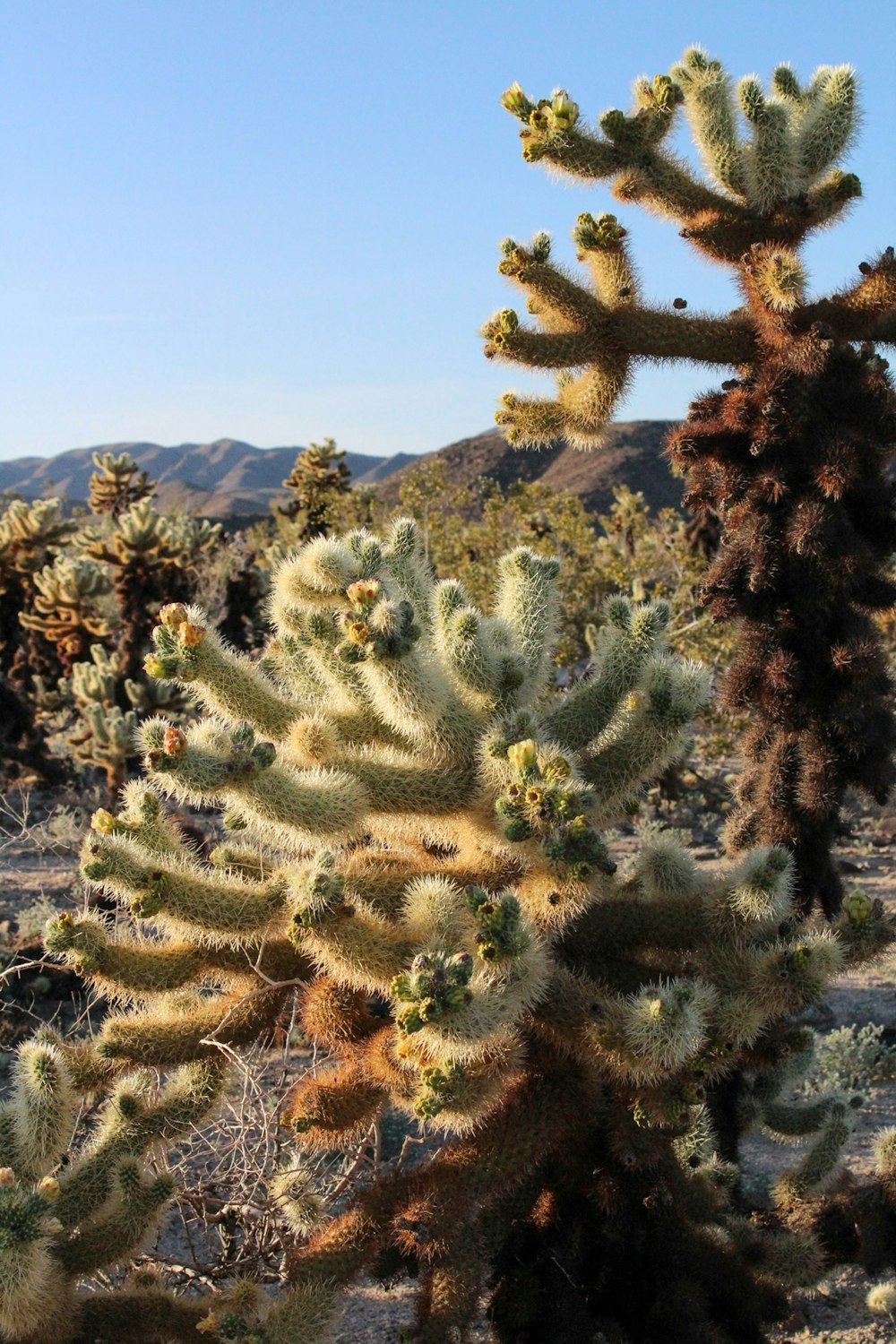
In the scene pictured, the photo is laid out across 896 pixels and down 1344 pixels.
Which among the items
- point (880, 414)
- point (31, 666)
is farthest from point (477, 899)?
point (31, 666)

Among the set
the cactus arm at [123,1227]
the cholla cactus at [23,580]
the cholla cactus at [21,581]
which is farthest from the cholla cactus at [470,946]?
the cholla cactus at [21,581]

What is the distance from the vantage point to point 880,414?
359 centimetres

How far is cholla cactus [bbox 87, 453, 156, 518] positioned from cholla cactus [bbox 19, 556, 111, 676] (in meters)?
6.97

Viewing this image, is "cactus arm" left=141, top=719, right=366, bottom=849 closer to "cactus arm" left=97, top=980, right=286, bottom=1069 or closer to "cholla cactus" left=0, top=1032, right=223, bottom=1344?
"cactus arm" left=97, top=980, right=286, bottom=1069

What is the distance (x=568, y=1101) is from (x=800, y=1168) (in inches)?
53.8

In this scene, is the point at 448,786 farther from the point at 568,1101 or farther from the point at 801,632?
the point at 801,632

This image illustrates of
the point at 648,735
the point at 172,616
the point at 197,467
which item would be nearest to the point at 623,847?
the point at 648,735

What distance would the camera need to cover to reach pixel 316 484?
20.9 m

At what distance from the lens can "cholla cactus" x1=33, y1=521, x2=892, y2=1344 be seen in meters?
2.39

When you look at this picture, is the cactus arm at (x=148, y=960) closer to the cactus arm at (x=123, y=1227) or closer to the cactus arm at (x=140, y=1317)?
the cactus arm at (x=123, y=1227)

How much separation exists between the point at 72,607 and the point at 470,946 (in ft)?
40.8

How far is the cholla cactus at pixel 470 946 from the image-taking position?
2.39m

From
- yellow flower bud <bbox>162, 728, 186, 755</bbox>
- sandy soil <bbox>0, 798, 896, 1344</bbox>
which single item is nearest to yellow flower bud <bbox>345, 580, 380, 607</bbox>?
yellow flower bud <bbox>162, 728, 186, 755</bbox>

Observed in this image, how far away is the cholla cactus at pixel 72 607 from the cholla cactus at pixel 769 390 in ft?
35.7
